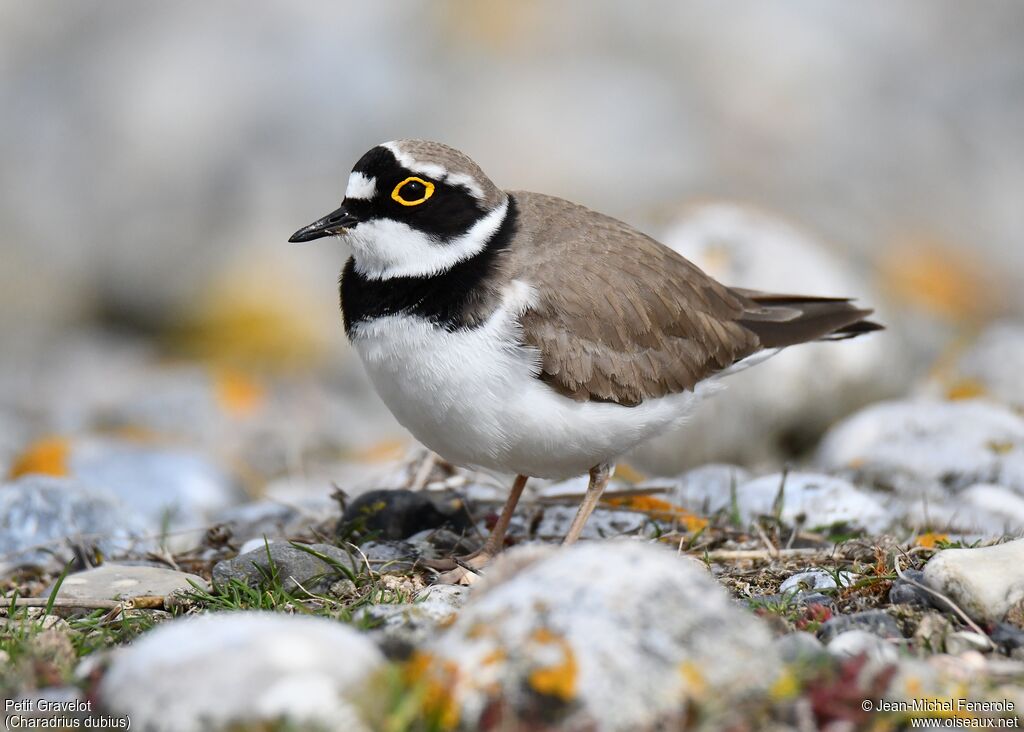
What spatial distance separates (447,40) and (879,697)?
11.1m

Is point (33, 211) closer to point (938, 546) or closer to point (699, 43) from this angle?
point (699, 43)

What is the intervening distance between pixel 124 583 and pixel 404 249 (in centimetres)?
178

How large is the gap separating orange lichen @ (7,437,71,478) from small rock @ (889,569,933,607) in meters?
5.08

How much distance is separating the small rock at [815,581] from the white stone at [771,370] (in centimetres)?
347

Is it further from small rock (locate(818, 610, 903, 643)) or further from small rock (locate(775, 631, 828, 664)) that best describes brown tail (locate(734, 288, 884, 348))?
small rock (locate(775, 631, 828, 664))

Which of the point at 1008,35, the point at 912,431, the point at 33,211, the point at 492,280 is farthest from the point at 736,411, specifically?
the point at 1008,35

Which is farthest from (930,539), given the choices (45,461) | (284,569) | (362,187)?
(45,461)

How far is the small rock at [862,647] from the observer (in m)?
3.65

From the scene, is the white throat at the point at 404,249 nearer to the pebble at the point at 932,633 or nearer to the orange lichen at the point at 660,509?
the orange lichen at the point at 660,509

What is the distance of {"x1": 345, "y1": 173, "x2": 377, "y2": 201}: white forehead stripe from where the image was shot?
5.07m

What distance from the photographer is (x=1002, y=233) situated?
42.7ft

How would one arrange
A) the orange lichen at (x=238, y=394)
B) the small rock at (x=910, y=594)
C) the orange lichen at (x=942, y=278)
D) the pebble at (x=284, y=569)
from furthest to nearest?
the orange lichen at (x=942, y=278) < the orange lichen at (x=238, y=394) < the pebble at (x=284, y=569) < the small rock at (x=910, y=594)

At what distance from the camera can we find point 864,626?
4.04 meters

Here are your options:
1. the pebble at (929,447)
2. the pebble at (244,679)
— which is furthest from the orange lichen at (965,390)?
the pebble at (244,679)
